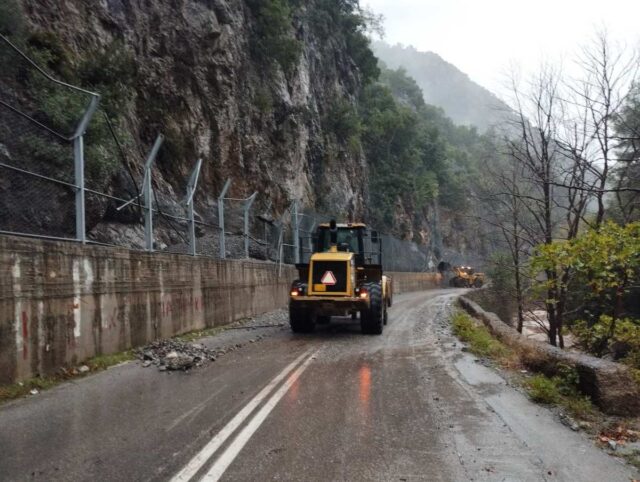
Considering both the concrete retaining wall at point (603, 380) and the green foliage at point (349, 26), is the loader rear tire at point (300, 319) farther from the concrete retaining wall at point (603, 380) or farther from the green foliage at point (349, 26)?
the green foliage at point (349, 26)

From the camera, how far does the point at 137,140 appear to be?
1788 cm

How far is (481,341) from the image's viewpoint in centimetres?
1091

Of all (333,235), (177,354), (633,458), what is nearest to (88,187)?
(177,354)

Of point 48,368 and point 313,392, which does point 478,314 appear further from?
point 48,368

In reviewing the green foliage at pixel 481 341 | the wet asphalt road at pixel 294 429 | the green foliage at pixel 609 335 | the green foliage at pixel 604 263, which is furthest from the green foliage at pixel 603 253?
the wet asphalt road at pixel 294 429

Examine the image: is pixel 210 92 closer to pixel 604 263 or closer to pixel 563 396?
pixel 604 263

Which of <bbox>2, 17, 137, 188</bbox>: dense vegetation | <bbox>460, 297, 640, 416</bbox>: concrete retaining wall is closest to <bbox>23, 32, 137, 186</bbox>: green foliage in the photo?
<bbox>2, 17, 137, 188</bbox>: dense vegetation

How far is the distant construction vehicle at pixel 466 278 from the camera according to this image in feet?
181

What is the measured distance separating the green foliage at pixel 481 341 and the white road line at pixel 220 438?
4371 mm

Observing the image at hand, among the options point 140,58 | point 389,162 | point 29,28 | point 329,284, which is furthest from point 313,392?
point 389,162

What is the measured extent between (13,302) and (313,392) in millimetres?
4010

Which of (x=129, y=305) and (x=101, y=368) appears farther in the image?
(x=129, y=305)

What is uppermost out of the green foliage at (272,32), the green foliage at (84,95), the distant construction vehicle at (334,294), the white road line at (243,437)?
the green foliage at (272,32)

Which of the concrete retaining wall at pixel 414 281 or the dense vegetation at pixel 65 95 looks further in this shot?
the concrete retaining wall at pixel 414 281
